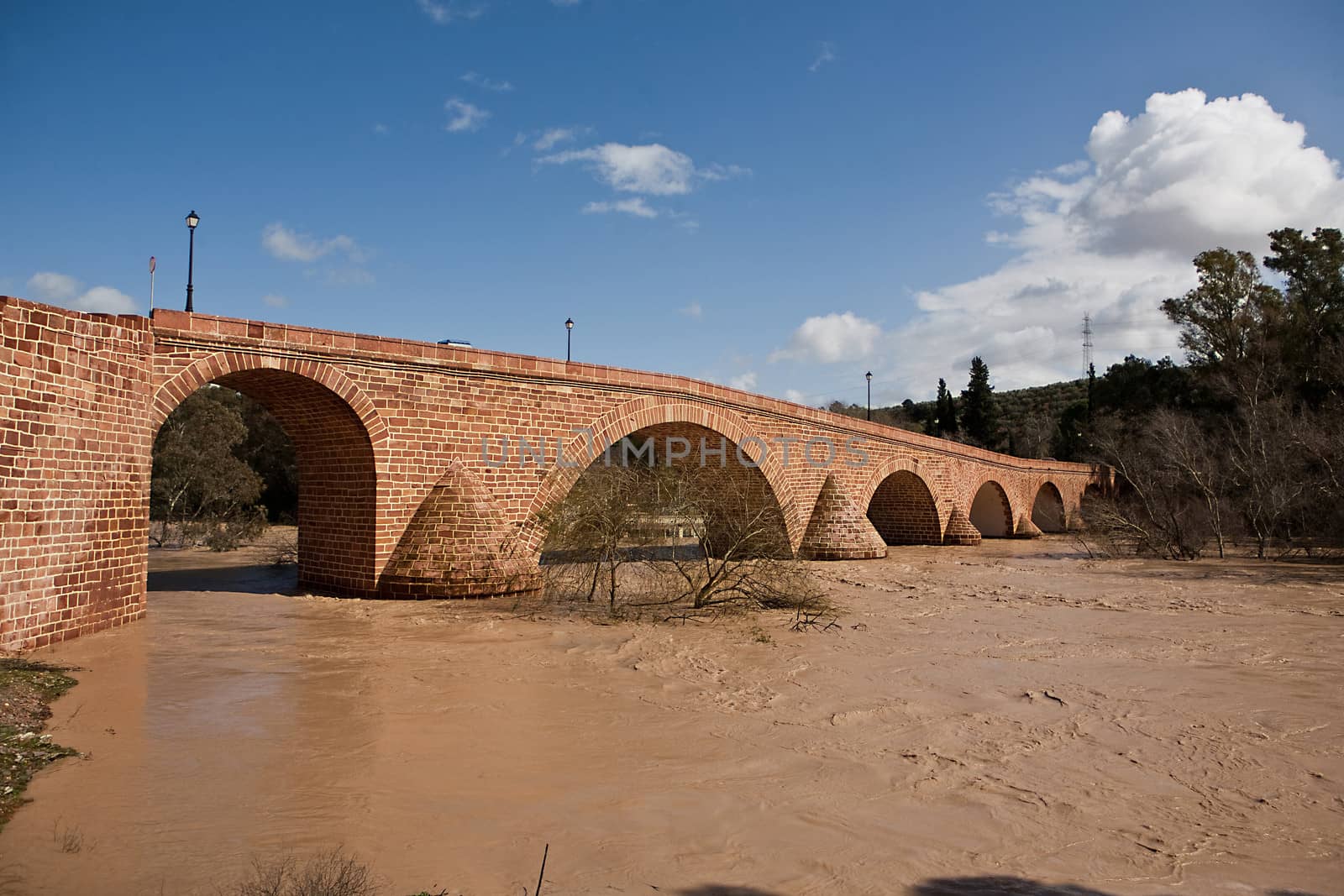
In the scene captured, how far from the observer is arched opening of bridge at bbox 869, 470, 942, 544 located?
75.8ft

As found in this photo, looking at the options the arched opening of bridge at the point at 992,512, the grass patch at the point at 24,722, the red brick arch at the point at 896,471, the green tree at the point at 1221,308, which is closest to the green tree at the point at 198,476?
the grass patch at the point at 24,722

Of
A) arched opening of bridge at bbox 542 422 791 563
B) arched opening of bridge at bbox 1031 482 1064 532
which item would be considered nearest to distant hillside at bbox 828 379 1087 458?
arched opening of bridge at bbox 1031 482 1064 532

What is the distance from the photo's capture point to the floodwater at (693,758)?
344 cm

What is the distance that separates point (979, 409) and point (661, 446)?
119 feet

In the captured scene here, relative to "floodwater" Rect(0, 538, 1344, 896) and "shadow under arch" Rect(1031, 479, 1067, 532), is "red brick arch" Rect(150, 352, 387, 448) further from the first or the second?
"shadow under arch" Rect(1031, 479, 1067, 532)

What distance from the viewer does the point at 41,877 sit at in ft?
10.1

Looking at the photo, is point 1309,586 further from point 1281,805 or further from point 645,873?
point 645,873

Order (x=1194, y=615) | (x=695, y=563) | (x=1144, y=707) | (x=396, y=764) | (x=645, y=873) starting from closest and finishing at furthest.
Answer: (x=645, y=873), (x=396, y=764), (x=1144, y=707), (x=1194, y=615), (x=695, y=563)

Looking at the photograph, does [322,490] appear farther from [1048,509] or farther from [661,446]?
[1048,509]

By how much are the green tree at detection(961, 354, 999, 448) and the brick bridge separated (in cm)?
3183

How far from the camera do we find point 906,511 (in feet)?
77.4

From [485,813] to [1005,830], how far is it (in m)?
2.50

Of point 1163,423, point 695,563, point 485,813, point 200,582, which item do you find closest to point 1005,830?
point 485,813

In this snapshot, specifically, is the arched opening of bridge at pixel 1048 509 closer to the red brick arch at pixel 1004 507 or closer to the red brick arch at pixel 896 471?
the red brick arch at pixel 1004 507
